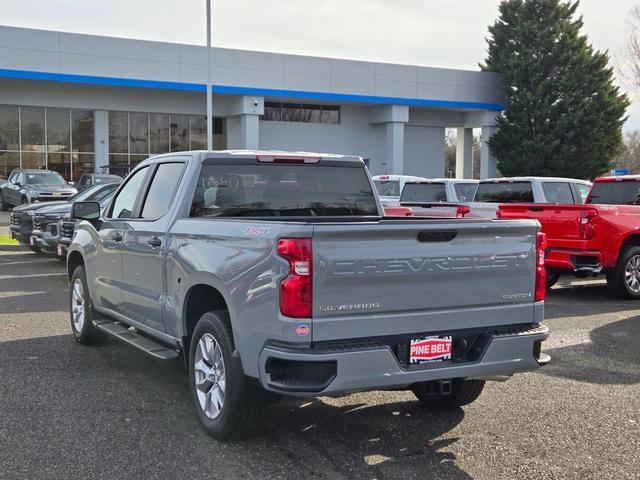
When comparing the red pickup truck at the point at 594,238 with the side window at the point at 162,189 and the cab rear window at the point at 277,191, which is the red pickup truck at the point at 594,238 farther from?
the side window at the point at 162,189

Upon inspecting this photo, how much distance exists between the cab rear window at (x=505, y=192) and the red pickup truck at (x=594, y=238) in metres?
2.13

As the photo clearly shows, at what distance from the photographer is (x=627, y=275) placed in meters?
10.8

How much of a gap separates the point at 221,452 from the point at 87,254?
3.47 m

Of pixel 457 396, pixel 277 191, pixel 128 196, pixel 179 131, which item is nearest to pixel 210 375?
pixel 277 191

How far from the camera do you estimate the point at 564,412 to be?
5.39 metres

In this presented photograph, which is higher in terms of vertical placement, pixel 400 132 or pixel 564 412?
pixel 400 132

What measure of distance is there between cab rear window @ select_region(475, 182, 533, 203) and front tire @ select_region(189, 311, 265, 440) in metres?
Answer: 9.66

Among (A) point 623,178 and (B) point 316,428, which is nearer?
(B) point 316,428

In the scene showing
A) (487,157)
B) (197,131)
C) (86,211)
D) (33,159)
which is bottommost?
(86,211)

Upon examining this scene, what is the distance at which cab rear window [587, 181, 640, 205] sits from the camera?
Answer: 37.1ft

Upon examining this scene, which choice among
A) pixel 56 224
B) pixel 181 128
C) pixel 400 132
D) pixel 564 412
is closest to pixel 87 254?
pixel 564 412

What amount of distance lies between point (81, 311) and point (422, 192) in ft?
32.6

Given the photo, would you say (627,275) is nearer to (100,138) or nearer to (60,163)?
(100,138)

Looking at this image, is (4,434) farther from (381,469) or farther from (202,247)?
(381,469)
